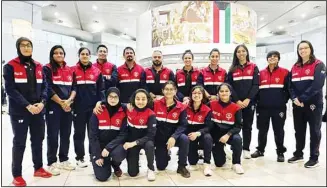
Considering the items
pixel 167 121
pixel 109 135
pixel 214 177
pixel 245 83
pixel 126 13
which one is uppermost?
pixel 126 13

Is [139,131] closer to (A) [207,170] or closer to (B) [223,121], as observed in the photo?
(A) [207,170]

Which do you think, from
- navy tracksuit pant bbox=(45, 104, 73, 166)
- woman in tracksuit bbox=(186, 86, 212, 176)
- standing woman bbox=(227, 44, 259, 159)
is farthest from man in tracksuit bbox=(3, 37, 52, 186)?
standing woman bbox=(227, 44, 259, 159)

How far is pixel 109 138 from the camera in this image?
2.98 m

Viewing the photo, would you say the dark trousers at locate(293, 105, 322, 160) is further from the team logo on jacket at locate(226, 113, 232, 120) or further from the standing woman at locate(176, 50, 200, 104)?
the standing woman at locate(176, 50, 200, 104)

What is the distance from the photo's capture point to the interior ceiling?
10.4m

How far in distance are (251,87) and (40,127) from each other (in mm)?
2680

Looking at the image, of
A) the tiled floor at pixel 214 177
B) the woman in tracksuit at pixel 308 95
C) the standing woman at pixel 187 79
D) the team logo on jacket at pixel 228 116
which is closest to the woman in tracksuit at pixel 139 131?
the tiled floor at pixel 214 177

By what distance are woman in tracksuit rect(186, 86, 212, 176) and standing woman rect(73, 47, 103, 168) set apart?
1.22 m

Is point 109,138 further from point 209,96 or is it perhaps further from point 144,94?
point 209,96

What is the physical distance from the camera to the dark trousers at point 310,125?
330cm

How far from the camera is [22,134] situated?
8.57ft

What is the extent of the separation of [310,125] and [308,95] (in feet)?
1.35

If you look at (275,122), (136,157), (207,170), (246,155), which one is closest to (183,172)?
(207,170)

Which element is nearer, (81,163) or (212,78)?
(81,163)
